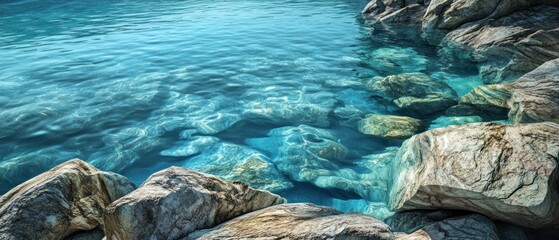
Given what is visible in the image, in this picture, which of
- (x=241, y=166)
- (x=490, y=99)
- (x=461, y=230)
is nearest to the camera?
(x=461, y=230)

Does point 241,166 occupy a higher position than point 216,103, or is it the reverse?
point 216,103

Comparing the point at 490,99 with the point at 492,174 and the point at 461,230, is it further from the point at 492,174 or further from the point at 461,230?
the point at 461,230

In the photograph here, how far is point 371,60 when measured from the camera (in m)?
13.0

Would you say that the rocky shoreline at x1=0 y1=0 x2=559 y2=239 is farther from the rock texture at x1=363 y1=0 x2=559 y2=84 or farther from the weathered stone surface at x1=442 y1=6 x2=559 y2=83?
the rock texture at x1=363 y1=0 x2=559 y2=84

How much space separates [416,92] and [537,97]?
9.89 feet

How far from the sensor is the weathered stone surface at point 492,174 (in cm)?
360

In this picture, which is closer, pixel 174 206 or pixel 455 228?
pixel 174 206

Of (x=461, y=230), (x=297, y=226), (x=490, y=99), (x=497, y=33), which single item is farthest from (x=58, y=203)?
(x=497, y=33)

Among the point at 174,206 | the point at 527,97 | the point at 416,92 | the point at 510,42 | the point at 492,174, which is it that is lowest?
the point at 416,92

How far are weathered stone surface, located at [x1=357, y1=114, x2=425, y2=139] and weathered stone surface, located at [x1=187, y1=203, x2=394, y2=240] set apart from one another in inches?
152

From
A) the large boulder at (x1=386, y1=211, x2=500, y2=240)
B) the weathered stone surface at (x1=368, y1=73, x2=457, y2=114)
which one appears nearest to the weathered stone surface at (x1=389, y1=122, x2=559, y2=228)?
the large boulder at (x1=386, y1=211, x2=500, y2=240)

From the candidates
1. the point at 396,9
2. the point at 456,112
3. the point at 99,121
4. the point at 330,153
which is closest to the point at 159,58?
the point at 99,121

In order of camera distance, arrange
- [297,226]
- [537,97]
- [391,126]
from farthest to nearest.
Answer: [391,126] < [537,97] < [297,226]

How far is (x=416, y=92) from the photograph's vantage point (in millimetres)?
9180
